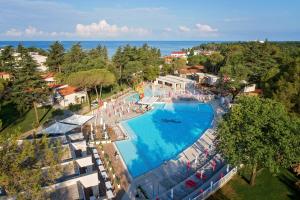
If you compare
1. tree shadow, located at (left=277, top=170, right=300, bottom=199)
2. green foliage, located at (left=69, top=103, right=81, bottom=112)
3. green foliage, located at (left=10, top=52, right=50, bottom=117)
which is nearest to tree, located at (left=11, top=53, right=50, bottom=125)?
green foliage, located at (left=10, top=52, right=50, bottom=117)

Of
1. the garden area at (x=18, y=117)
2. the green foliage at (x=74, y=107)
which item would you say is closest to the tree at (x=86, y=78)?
the green foliage at (x=74, y=107)

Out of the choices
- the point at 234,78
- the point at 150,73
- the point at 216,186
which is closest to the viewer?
the point at 216,186

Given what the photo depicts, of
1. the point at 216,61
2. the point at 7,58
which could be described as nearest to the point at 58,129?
the point at 7,58

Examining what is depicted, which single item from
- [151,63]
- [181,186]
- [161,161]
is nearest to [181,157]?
[161,161]

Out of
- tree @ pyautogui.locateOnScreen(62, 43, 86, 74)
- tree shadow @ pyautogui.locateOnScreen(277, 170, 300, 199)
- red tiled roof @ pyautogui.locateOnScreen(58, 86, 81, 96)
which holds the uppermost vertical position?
tree @ pyautogui.locateOnScreen(62, 43, 86, 74)

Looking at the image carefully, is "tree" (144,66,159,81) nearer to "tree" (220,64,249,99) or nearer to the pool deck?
"tree" (220,64,249,99)

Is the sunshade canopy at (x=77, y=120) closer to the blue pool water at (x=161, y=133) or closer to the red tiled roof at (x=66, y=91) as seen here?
the blue pool water at (x=161, y=133)

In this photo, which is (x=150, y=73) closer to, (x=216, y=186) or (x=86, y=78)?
(x=86, y=78)
